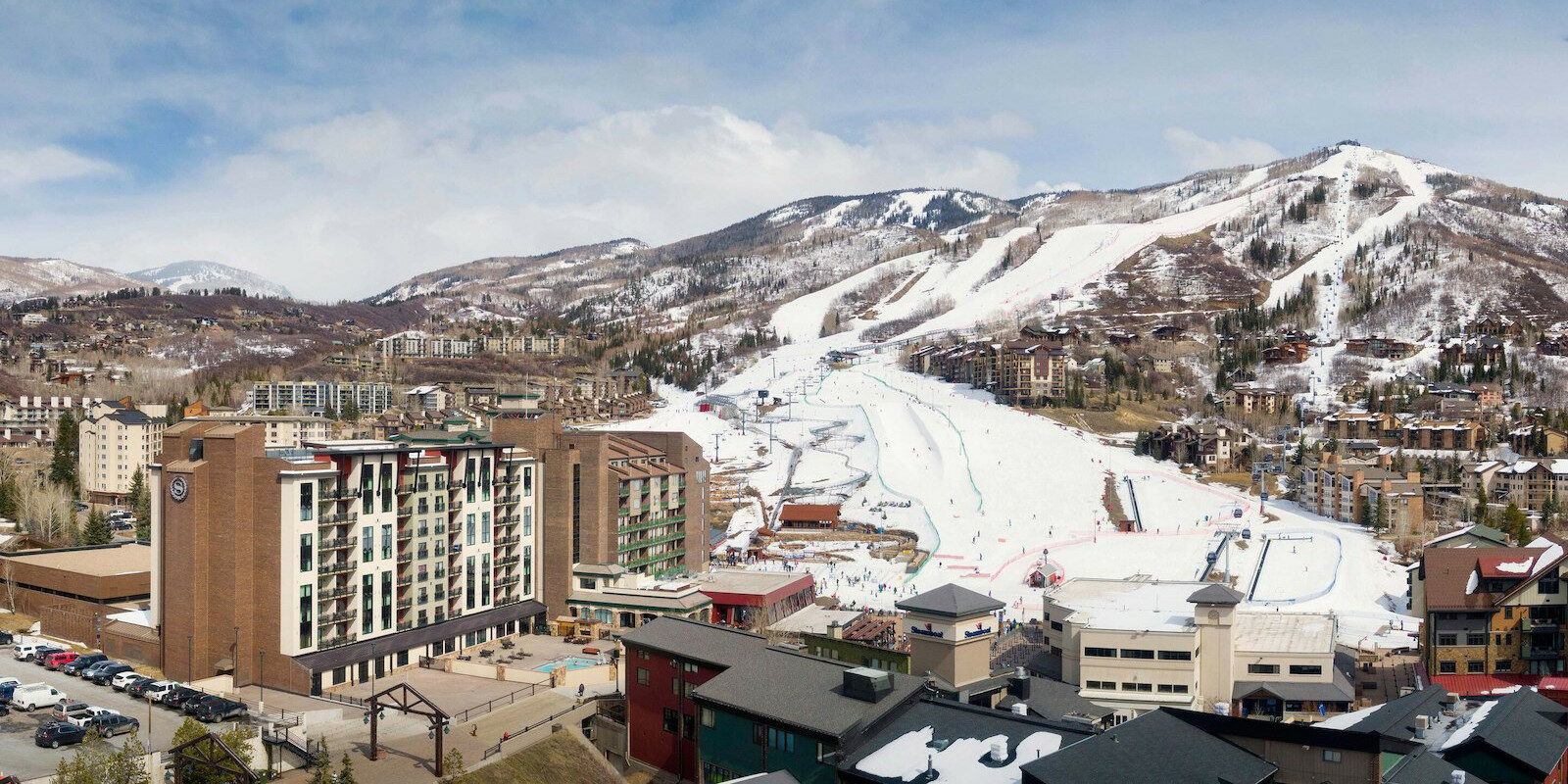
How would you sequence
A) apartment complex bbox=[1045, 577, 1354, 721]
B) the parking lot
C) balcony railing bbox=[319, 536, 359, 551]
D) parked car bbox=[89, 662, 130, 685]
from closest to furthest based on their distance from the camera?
the parking lot < apartment complex bbox=[1045, 577, 1354, 721] < parked car bbox=[89, 662, 130, 685] < balcony railing bbox=[319, 536, 359, 551]

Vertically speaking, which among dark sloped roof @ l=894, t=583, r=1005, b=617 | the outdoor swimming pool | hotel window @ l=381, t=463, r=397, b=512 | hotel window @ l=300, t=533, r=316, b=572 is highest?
hotel window @ l=381, t=463, r=397, b=512

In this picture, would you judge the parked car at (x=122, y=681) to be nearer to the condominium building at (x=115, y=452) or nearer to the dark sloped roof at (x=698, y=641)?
the dark sloped roof at (x=698, y=641)

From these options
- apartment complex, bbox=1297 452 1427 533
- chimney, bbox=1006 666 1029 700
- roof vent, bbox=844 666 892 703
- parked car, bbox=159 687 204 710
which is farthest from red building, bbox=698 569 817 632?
apartment complex, bbox=1297 452 1427 533

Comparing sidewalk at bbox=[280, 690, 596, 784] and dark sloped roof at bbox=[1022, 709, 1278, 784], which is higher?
dark sloped roof at bbox=[1022, 709, 1278, 784]

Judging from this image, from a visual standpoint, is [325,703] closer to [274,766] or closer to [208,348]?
[274,766]

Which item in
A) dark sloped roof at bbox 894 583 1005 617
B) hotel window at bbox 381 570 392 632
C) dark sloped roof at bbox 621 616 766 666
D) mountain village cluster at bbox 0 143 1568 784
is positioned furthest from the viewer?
hotel window at bbox 381 570 392 632

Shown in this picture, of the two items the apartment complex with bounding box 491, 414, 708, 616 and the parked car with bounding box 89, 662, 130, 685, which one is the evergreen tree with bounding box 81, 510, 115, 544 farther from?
the parked car with bounding box 89, 662, 130, 685

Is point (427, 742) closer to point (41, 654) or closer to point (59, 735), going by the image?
point (59, 735)
